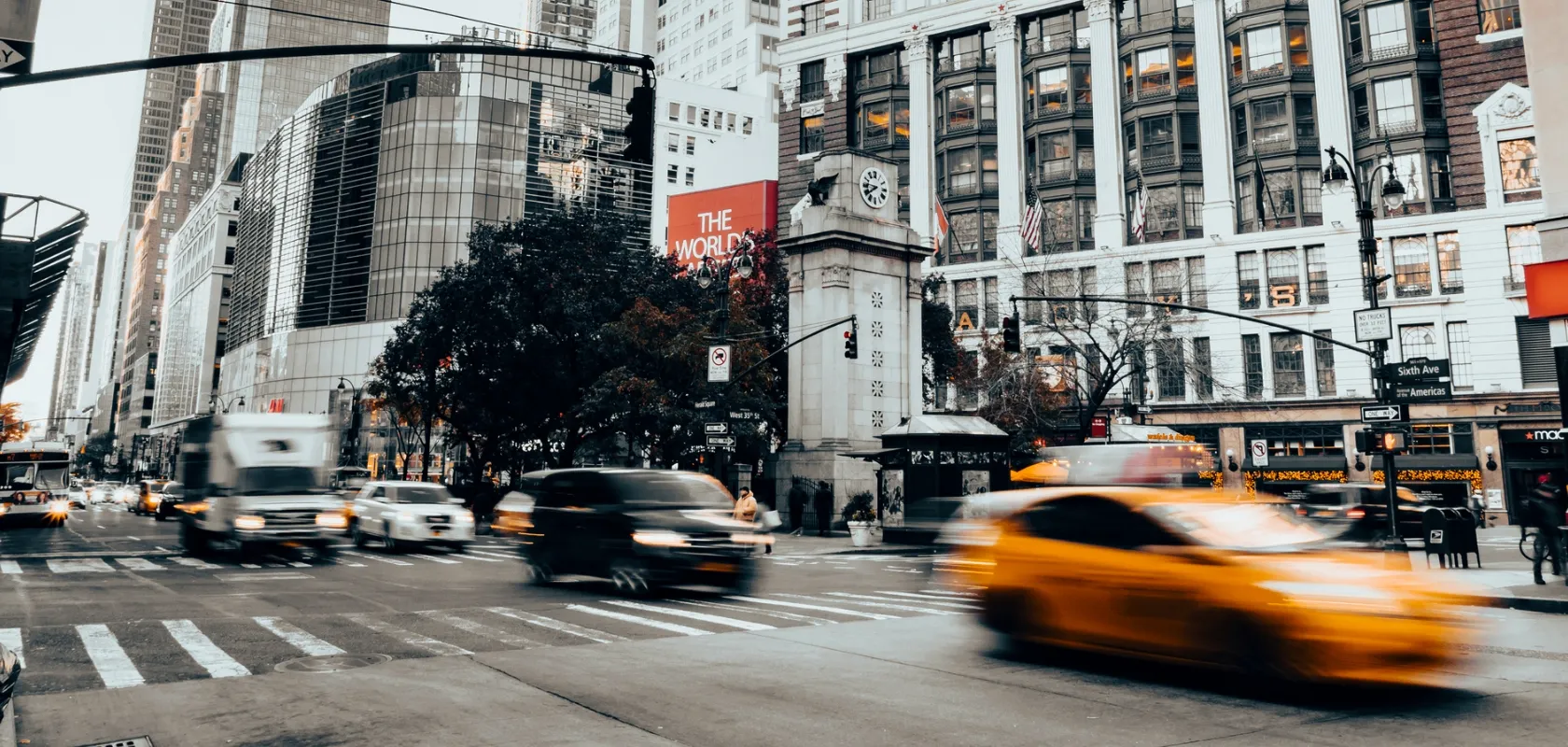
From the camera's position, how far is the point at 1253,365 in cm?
4919

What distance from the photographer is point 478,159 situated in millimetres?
88625

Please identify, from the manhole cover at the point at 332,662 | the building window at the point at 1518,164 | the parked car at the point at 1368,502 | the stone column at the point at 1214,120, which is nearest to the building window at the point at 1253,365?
the stone column at the point at 1214,120

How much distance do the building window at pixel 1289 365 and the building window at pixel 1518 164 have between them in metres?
11.0

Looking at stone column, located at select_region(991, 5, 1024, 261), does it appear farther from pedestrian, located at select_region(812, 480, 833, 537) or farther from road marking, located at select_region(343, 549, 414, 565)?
road marking, located at select_region(343, 549, 414, 565)

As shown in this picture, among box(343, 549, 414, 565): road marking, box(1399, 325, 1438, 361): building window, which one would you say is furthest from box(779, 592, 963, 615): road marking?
box(1399, 325, 1438, 361): building window

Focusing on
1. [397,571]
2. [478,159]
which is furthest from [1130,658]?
[478,159]

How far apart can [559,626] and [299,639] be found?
8.39 feet

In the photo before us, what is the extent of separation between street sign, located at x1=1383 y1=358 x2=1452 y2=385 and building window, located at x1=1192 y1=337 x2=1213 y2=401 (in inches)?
958

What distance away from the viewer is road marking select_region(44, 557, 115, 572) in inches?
678

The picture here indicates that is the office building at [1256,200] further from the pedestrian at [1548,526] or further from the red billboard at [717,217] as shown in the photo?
the pedestrian at [1548,526]

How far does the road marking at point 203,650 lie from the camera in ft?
25.8

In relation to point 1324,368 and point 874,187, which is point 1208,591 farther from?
point 1324,368

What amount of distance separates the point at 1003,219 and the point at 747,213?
2181cm

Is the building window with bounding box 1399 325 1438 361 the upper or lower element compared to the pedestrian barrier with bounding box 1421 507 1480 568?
upper
